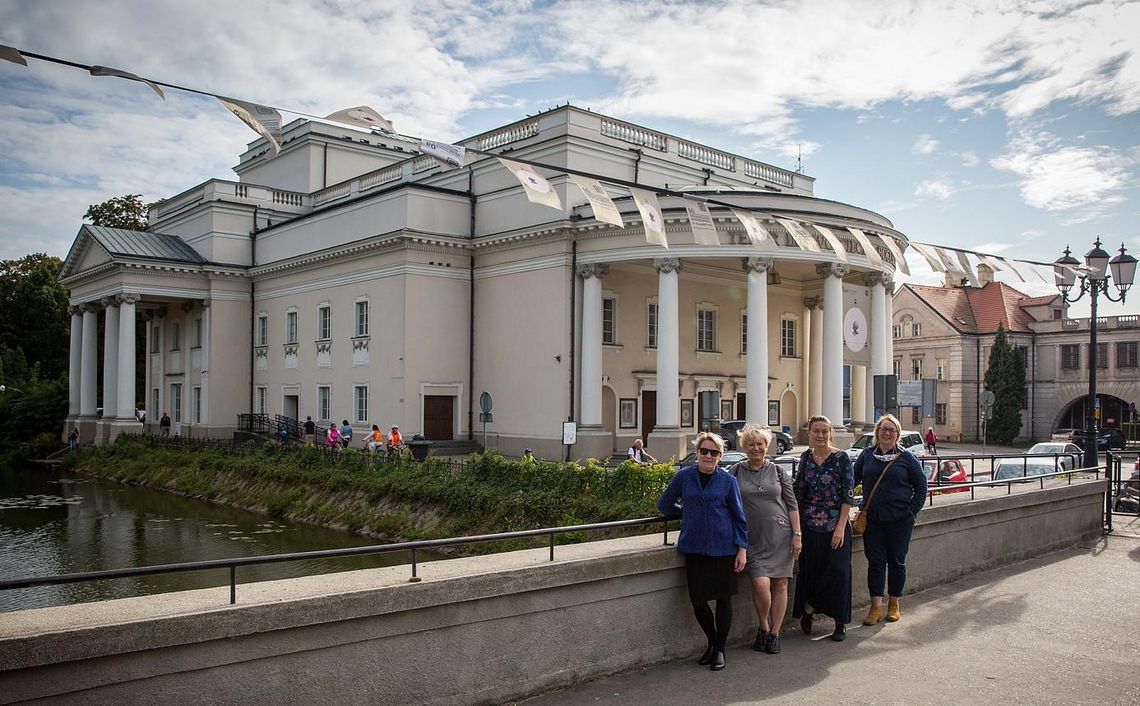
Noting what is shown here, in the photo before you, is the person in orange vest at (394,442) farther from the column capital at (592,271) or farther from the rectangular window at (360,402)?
the column capital at (592,271)

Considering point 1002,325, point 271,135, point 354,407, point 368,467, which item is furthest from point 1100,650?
point 1002,325

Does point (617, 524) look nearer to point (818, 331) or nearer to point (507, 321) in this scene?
point (507, 321)

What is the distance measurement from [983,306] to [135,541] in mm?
56585

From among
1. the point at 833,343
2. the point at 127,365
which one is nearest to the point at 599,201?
the point at 833,343

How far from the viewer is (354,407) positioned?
36562 millimetres

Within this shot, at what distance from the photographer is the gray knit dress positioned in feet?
24.1

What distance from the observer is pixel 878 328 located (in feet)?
115

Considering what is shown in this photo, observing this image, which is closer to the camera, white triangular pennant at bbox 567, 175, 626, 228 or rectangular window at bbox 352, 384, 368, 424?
white triangular pennant at bbox 567, 175, 626, 228

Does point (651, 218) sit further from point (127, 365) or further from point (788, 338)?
point (127, 365)

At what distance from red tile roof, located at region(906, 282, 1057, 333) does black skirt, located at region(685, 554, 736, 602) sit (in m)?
59.4

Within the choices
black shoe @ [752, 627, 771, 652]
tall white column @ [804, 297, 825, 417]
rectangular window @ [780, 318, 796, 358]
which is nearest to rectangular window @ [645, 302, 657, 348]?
rectangular window @ [780, 318, 796, 358]

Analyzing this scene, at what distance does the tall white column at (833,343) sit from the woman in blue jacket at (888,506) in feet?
79.1

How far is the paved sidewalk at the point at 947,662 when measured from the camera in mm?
6527

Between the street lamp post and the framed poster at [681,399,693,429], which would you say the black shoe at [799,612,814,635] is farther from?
the framed poster at [681,399,693,429]
